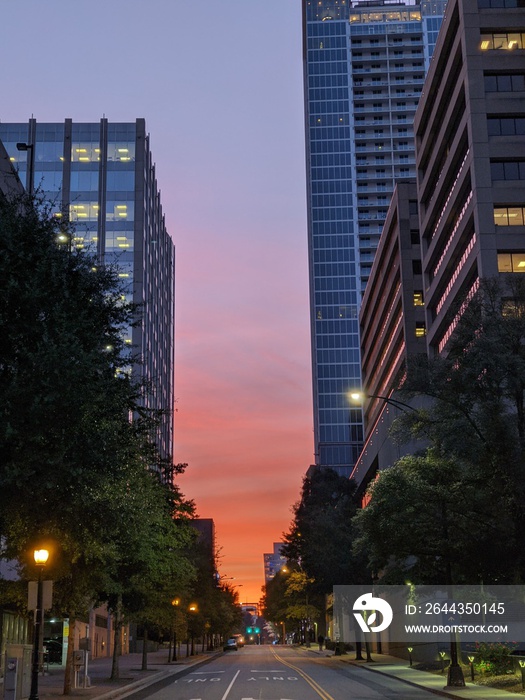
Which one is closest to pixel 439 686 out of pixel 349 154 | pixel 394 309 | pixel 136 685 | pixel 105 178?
pixel 136 685

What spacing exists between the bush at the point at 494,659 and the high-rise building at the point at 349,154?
138481 mm

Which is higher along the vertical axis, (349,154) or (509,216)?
(349,154)

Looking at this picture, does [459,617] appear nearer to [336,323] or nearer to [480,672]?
[480,672]

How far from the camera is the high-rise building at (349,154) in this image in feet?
578

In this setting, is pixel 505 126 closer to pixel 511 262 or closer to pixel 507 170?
pixel 507 170

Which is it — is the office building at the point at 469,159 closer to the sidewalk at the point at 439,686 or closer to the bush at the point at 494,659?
the sidewalk at the point at 439,686

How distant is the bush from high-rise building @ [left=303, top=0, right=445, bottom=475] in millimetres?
138481

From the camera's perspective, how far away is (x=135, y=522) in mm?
22031

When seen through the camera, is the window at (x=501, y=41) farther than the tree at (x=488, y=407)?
Yes

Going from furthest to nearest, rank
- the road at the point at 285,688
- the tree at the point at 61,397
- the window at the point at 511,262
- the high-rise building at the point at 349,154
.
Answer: the high-rise building at the point at 349,154 → the window at the point at 511,262 → the road at the point at 285,688 → the tree at the point at 61,397

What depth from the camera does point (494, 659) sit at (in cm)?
3173

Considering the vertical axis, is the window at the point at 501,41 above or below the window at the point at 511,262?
above

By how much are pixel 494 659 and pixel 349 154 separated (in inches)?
6452

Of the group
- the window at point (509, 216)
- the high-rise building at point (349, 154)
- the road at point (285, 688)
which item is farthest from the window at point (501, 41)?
the high-rise building at point (349, 154)
